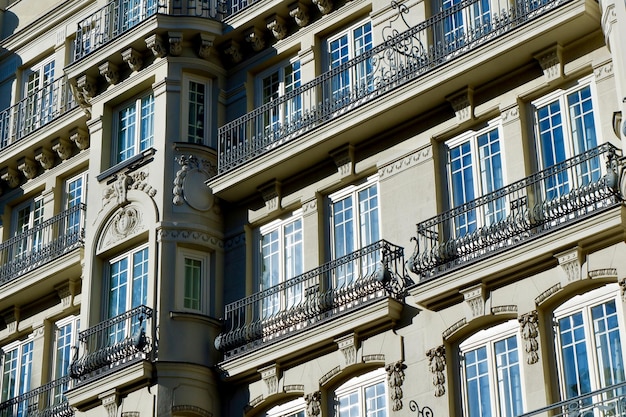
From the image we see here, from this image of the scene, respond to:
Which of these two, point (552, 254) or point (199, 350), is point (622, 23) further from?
point (199, 350)

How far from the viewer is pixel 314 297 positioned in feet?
84.0

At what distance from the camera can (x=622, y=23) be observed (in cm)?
2175

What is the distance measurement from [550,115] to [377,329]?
4.70m

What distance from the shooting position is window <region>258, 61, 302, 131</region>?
2806 centimetres

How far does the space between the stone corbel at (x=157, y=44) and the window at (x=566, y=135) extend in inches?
343

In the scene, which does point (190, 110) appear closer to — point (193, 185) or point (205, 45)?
point (205, 45)

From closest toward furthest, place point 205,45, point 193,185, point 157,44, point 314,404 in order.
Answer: point 314,404 → point 193,185 → point 157,44 → point 205,45

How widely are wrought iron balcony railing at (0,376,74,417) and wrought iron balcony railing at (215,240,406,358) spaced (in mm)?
4455

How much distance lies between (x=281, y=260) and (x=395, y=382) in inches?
170

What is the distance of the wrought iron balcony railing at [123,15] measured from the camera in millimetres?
29750

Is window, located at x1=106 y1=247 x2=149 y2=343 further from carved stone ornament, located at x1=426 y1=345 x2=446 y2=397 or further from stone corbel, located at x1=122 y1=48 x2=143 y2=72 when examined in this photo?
carved stone ornament, located at x1=426 y1=345 x2=446 y2=397

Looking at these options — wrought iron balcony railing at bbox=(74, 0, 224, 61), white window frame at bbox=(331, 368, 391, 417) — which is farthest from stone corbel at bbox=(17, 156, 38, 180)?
white window frame at bbox=(331, 368, 391, 417)


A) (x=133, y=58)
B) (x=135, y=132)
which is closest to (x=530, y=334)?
(x=135, y=132)

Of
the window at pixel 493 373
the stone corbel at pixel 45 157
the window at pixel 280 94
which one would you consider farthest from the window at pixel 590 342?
the stone corbel at pixel 45 157
